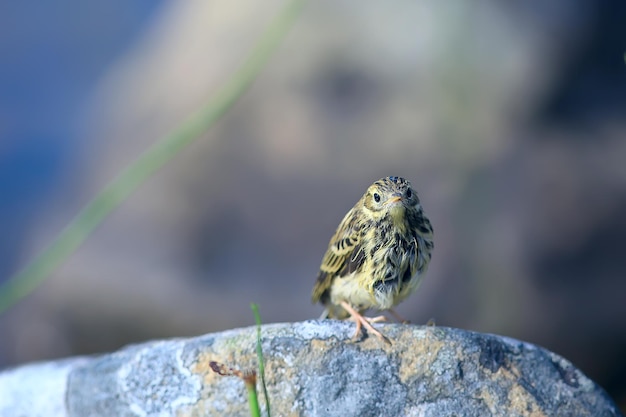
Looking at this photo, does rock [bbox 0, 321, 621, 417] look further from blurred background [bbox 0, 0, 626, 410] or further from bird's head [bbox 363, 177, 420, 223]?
blurred background [bbox 0, 0, 626, 410]

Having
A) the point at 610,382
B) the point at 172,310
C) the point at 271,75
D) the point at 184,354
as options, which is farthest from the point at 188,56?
the point at 184,354

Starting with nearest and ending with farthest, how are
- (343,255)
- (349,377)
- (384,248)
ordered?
(349,377), (384,248), (343,255)

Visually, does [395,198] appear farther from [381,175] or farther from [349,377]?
[381,175]

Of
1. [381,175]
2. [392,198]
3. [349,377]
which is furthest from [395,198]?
[381,175]

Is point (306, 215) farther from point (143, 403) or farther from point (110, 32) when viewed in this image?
point (110, 32)

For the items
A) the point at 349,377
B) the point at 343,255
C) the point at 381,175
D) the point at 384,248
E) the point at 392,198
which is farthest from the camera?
the point at 381,175

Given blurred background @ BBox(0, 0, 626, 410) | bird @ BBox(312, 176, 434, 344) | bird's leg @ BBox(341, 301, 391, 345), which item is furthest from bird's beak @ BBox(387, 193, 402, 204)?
blurred background @ BBox(0, 0, 626, 410)

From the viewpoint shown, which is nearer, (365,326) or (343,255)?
(365,326)
